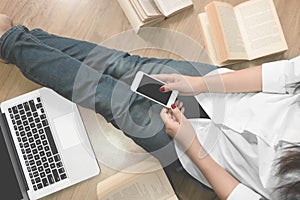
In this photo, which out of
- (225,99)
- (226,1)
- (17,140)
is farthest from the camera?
(226,1)

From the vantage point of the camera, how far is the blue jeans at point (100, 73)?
3.18ft

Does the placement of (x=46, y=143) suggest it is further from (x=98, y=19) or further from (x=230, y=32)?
(x=230, y=32)

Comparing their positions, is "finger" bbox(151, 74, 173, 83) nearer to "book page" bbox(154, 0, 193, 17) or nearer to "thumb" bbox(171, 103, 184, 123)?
"thumb" bbox(171, 103, 184, 123)

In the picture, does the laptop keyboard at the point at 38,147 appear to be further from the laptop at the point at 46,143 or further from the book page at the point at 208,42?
the book page at the point at 208,42

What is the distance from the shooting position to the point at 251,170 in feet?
2.94

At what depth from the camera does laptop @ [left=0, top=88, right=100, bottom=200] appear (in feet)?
3.52

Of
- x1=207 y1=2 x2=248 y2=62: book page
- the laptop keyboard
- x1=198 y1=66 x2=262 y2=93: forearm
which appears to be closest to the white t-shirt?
x1=198 y1=66 x2=262 y2=93: forearm

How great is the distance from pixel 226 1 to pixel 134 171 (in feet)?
1.59

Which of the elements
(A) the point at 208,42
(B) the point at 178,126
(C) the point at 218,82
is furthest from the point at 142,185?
(A) the point at 208,42

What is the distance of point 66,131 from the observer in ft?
3.56

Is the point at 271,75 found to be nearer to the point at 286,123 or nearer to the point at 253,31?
the point at 286,123

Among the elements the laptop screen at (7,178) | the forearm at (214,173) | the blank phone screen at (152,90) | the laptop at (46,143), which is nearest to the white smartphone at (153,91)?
the blank phone screen at (152,90)

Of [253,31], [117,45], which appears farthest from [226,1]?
[117,45]

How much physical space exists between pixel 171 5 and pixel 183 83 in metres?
0.28
